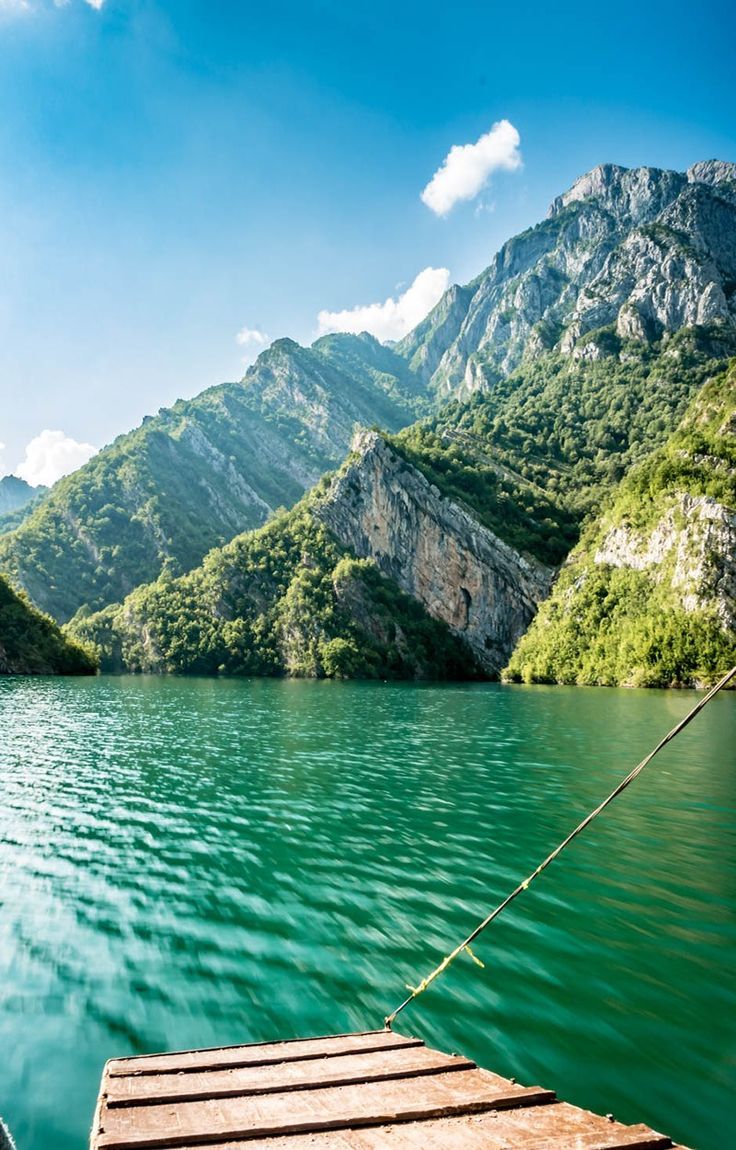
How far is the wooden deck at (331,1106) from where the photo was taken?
4613 millimetres

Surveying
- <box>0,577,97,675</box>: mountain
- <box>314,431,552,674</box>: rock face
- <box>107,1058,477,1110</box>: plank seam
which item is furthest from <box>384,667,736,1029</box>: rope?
<box>314,431,552,674</box>: rock face

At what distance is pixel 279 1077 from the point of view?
18.9 ft

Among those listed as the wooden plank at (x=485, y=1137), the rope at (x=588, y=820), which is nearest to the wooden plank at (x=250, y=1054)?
the rope at (x=588, y=820)

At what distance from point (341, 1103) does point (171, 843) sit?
46.7 ft

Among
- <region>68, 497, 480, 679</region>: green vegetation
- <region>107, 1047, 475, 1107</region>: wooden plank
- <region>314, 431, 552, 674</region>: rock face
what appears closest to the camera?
<region>107, 1047, 475, 1107</region>: wooden plank

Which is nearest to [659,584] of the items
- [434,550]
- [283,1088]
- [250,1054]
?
[434,550]

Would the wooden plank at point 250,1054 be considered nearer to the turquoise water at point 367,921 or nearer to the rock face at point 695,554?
the turquoise water at point 367,921

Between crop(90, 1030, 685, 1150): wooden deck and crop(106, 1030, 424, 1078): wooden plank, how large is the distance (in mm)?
15

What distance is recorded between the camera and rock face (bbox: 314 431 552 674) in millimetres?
168875

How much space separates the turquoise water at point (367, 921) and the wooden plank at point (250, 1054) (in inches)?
67.7

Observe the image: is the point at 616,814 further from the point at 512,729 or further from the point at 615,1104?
the point at 512,729

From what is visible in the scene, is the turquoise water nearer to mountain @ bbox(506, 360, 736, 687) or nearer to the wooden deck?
the wooden deck

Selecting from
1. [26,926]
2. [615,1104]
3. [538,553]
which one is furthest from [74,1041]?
[538,553]

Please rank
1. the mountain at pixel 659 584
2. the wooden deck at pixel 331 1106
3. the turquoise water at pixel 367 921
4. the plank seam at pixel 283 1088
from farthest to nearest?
the mountain at pixel 659 584
the turquoise water at pixel 367 921
the plank seam at pixel 283 1088
the wooden deck at pixel 331 1106
